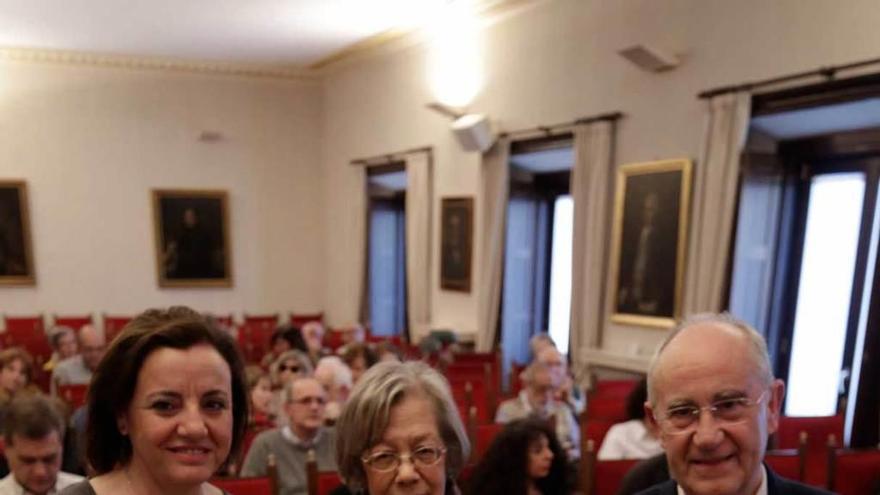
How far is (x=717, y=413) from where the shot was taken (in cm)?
148

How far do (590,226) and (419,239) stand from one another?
327 centimetres

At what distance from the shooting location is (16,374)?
16.4 ft

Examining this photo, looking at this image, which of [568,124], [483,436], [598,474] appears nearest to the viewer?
[598,474]

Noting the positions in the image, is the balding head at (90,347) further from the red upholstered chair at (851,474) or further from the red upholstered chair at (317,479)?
the red upholstered chair at (851,474)

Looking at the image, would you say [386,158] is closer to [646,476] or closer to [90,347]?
[90,347]

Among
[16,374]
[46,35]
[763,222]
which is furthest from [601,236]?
[46,35]

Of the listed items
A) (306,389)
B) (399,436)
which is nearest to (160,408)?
(399,436)

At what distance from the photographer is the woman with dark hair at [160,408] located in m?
1.36

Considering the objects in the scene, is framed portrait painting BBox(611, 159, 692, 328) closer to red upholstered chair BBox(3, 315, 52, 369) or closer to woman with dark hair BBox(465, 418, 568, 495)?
woman with dark hair BBox(465, 418, 568, 495)

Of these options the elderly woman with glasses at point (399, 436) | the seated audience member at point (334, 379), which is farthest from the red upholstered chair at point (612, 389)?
the elderly woman with glasses at point (399, 436)

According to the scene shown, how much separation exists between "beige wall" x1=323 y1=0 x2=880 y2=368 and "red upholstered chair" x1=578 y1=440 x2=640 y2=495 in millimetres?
2864

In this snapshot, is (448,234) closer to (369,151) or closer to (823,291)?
(369,151)

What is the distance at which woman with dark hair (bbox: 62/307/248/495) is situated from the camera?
4.45 ft

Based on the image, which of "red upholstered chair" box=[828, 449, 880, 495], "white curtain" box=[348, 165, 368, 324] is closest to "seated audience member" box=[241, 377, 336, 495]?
"red upholstered chair" box=[828, 449, 880, 495]
